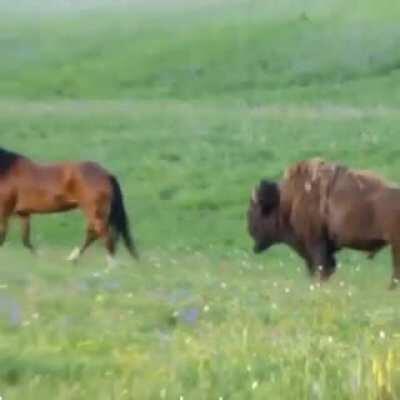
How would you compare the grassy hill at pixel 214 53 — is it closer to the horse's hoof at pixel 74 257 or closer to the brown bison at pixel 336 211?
the horse's hoof at pixel 74 257

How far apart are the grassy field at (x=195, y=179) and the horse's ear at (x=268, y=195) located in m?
0.77

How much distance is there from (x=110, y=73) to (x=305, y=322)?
41264 mm

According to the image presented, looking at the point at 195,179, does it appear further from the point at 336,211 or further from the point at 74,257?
the point at 336,211

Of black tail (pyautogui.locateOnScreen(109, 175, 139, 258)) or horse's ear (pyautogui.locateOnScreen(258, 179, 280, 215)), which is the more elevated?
horse's ear (pyautogui.locateOnScreen(258, 179, 280, 215))

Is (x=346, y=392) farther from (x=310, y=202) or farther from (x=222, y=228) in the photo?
(x=222, y=228)

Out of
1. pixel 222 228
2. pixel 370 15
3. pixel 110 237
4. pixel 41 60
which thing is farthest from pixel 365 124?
pixel 370 15

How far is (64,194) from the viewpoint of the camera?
74.0 ft

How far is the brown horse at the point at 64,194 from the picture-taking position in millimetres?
21984

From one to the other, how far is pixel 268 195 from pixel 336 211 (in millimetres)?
1260

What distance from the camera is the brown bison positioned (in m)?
19.2

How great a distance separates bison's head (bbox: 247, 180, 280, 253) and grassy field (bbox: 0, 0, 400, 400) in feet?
1.72

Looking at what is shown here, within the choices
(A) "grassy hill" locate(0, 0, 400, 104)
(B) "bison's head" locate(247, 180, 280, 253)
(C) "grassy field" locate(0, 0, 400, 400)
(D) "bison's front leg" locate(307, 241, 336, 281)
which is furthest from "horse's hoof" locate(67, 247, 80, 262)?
(A) "grassy hill" locate(0, 0, 400, 104)

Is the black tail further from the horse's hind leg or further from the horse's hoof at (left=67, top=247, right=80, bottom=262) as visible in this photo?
the horse's hind leg

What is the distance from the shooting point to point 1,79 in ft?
172
